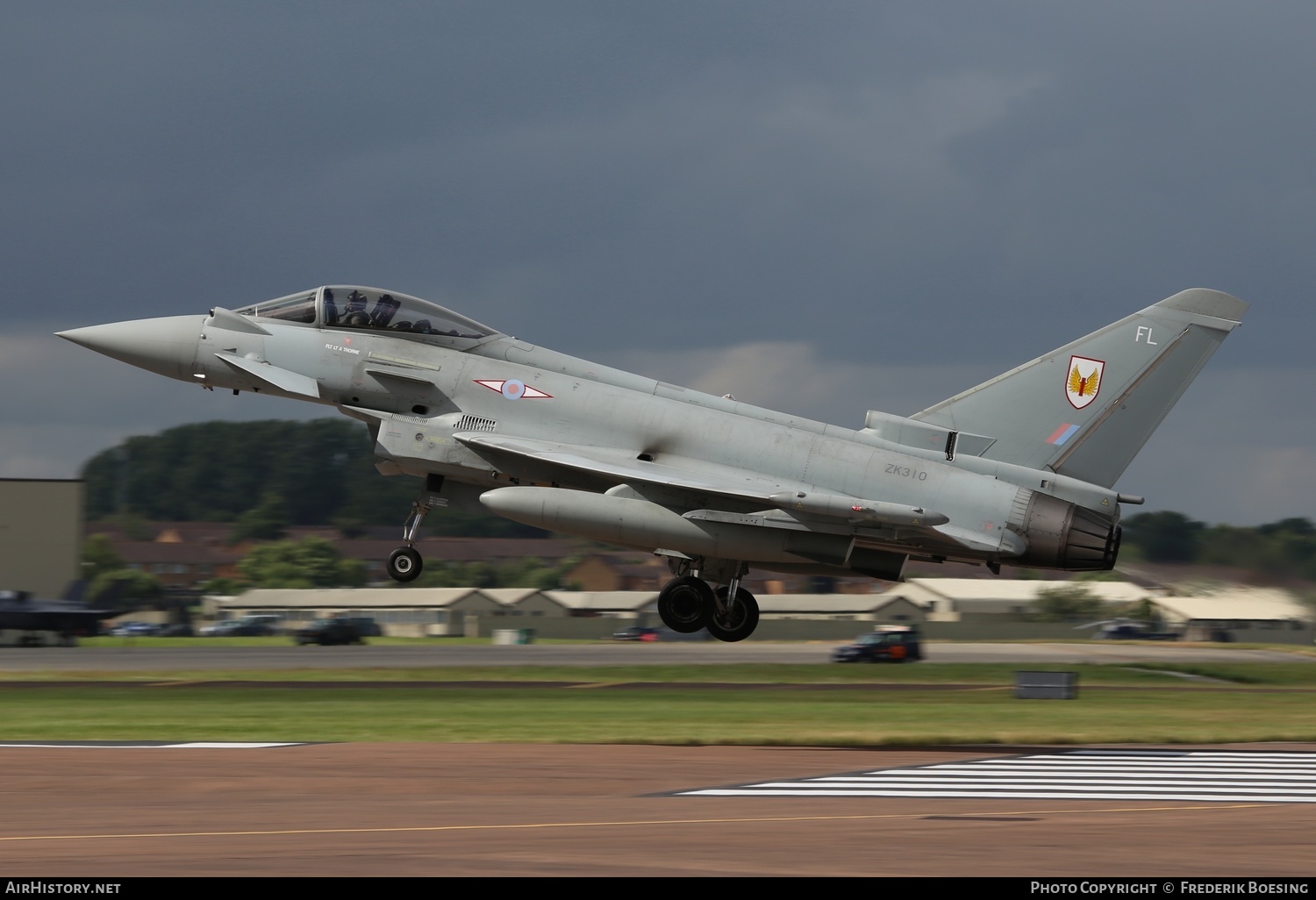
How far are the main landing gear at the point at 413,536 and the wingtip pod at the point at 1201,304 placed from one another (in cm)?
1220

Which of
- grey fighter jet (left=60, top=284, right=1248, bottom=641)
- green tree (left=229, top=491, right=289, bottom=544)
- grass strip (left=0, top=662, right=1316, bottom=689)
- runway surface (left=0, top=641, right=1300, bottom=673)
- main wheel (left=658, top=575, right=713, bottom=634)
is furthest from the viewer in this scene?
green tree (left=229, top=491, right=289, bottom=544)

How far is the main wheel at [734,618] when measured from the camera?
25.3 metres

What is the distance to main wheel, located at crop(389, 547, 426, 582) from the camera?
2427 cm

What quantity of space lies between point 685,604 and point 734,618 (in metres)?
0.84

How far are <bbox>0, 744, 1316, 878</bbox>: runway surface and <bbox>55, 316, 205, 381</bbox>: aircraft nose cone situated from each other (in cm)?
640

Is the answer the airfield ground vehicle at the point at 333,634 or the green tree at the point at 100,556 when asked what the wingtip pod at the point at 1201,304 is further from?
the green tree at the point at 100,556

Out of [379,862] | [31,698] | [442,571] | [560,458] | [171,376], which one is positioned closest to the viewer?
[379,862]

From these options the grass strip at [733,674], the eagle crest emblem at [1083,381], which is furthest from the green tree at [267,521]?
the eagle crest emblem at [1083,381]

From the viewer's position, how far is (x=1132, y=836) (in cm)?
1445

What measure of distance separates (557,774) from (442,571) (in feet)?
403

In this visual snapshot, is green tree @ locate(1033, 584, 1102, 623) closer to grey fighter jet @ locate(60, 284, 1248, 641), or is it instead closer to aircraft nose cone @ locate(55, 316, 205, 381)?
grey fighter jet @ locate(60, 284, 1248, 641)

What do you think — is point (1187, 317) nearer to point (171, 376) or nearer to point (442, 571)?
point (171, 376)

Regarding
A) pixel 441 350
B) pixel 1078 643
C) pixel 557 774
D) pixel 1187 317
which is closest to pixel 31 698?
pixel 441 350

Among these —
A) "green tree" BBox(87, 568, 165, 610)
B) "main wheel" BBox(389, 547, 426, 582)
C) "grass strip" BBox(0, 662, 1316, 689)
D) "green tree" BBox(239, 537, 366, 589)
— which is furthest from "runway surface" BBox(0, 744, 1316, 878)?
"green tree" BBox(239, 537, 366, 589)
